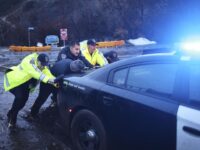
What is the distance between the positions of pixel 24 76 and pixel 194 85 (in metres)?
3.59

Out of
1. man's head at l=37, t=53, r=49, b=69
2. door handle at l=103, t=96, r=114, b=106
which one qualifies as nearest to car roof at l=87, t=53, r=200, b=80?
door handle at l=103, t=96, r=114, b=106

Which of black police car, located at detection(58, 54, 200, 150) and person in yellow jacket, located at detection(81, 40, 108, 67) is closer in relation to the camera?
black police car, located at detection(58, 54, 200, 150)

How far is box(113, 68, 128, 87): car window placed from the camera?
16.2ft

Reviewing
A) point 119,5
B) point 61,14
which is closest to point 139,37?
point 119,5

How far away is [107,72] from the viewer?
204 inches

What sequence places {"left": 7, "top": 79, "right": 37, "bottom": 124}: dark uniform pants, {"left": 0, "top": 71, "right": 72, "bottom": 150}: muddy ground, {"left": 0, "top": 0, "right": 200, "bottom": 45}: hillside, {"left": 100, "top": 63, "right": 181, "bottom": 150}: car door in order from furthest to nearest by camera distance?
{"left": 0, "top": 0, "right": 200, "bottom": 45}: hillside
{"left": 7, "top": 79, "right": 37, "bottom": 124}: dark uniform pants
{"left": 0, "top": 71, "right": 72, "bottom": 150}: muddy ground
{"left": 100, "top": 63, "right": 181, "bottom": 150}: car door

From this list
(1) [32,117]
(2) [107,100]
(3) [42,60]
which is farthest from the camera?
(1) [32,117]

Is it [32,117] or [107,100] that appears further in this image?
[32,117]

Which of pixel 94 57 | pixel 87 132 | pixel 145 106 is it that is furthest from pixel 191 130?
pixel 94 57

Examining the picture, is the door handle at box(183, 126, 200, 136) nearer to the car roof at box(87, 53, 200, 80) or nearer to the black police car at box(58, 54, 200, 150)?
the black police car at box(58, 54, 200, 150)

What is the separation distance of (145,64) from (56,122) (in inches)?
119

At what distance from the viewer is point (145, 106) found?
4441 mm

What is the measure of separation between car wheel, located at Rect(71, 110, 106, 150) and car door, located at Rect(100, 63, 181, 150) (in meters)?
0.27

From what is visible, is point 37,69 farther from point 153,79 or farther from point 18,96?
point 153,79
